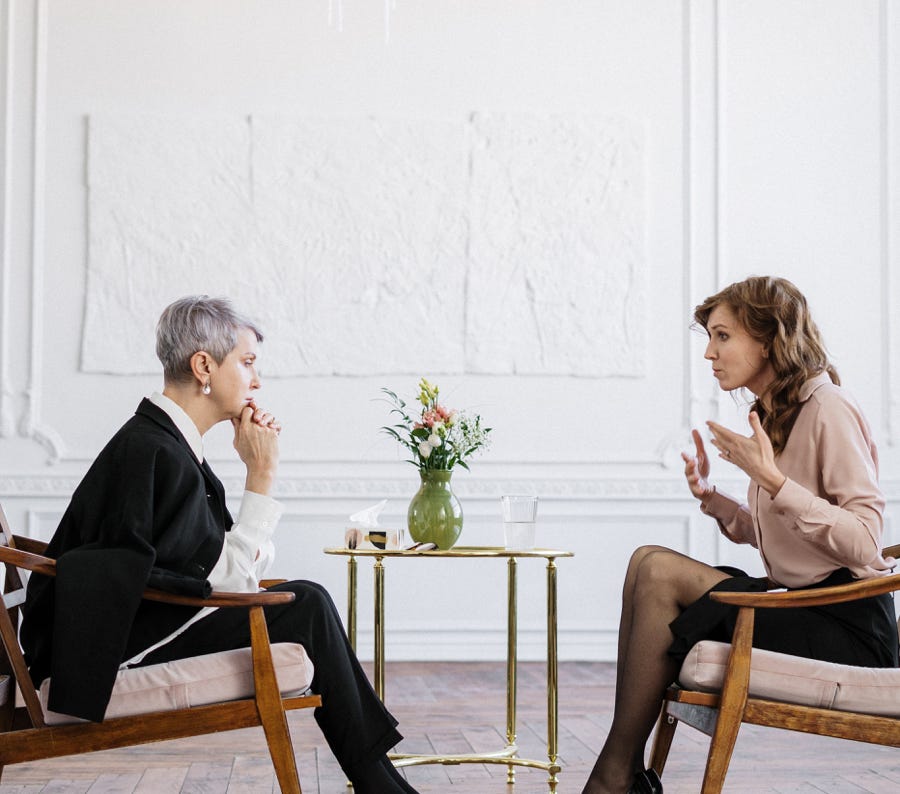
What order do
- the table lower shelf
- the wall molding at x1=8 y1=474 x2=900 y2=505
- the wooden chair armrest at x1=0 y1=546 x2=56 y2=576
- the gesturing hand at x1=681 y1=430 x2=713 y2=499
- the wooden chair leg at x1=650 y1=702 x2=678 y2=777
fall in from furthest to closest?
the wall molding at x1=8 y1=474 x2=900 y2=505 → the table lower shelf → the gesturing hand at x1=681 y1=430 x2=713 y2=499 → the wooden chair leg at x1=650 y1=702 x2=678 y2=777 → the wooden chair armrest at x1=0 y1=546 x2=56 y2=576

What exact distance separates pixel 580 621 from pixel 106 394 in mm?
2385

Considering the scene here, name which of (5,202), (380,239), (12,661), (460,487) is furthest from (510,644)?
(5,202)

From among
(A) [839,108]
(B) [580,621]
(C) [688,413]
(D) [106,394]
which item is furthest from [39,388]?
(A) [839,108]

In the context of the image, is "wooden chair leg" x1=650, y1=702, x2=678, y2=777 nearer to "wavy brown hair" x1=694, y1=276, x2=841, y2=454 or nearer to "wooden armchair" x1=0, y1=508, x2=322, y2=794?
"wavy brown hair" x1=694, y1=276, x2=841, y2=454

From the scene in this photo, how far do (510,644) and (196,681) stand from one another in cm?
123

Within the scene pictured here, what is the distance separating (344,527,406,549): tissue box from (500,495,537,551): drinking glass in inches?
11.4

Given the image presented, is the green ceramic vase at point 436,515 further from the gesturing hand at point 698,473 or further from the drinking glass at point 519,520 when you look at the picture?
the gesturing hand at point 698,473

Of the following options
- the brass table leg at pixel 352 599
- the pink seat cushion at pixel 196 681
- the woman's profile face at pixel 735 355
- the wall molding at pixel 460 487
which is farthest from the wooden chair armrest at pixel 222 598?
the wall molding at pixel 460 487

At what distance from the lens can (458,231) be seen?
490 cm

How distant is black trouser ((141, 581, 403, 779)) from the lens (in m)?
2.15

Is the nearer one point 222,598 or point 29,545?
point 222,598

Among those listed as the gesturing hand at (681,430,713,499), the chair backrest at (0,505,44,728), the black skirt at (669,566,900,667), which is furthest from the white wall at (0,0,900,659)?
the black skirt at (669,566,900,667)

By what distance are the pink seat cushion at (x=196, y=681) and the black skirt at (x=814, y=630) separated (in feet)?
2.70

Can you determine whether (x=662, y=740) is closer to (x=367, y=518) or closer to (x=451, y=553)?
(x=451, y=553)
